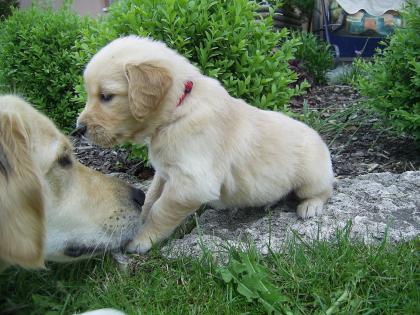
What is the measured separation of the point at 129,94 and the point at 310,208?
135cm

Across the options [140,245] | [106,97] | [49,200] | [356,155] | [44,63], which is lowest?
[356,155]

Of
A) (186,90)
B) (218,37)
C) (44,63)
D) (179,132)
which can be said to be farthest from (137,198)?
(44,63)

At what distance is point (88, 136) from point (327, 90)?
5.71 m

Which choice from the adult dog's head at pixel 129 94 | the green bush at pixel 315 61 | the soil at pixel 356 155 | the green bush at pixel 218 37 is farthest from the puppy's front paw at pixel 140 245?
the green bush at pixel 315 61

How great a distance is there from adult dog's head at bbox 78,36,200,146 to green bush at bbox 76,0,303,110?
2.58ft

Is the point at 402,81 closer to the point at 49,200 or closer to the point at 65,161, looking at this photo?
the point at 65,161

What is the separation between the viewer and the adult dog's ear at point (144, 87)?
2783 mm

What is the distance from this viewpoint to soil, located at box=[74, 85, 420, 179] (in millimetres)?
4404

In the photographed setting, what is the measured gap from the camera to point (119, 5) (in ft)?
14.0

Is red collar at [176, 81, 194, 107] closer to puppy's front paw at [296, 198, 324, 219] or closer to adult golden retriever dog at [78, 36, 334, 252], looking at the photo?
adult golden retriever dog at [78, 36, 334, 252]

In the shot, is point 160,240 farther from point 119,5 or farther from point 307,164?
point 119,5

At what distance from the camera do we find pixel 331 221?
309cm

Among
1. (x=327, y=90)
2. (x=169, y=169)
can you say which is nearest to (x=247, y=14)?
(x=169, y=169)

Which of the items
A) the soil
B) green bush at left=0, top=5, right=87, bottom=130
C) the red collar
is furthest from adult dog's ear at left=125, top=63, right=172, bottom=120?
green bush at left=0, top=5, right=87, bottom=130
